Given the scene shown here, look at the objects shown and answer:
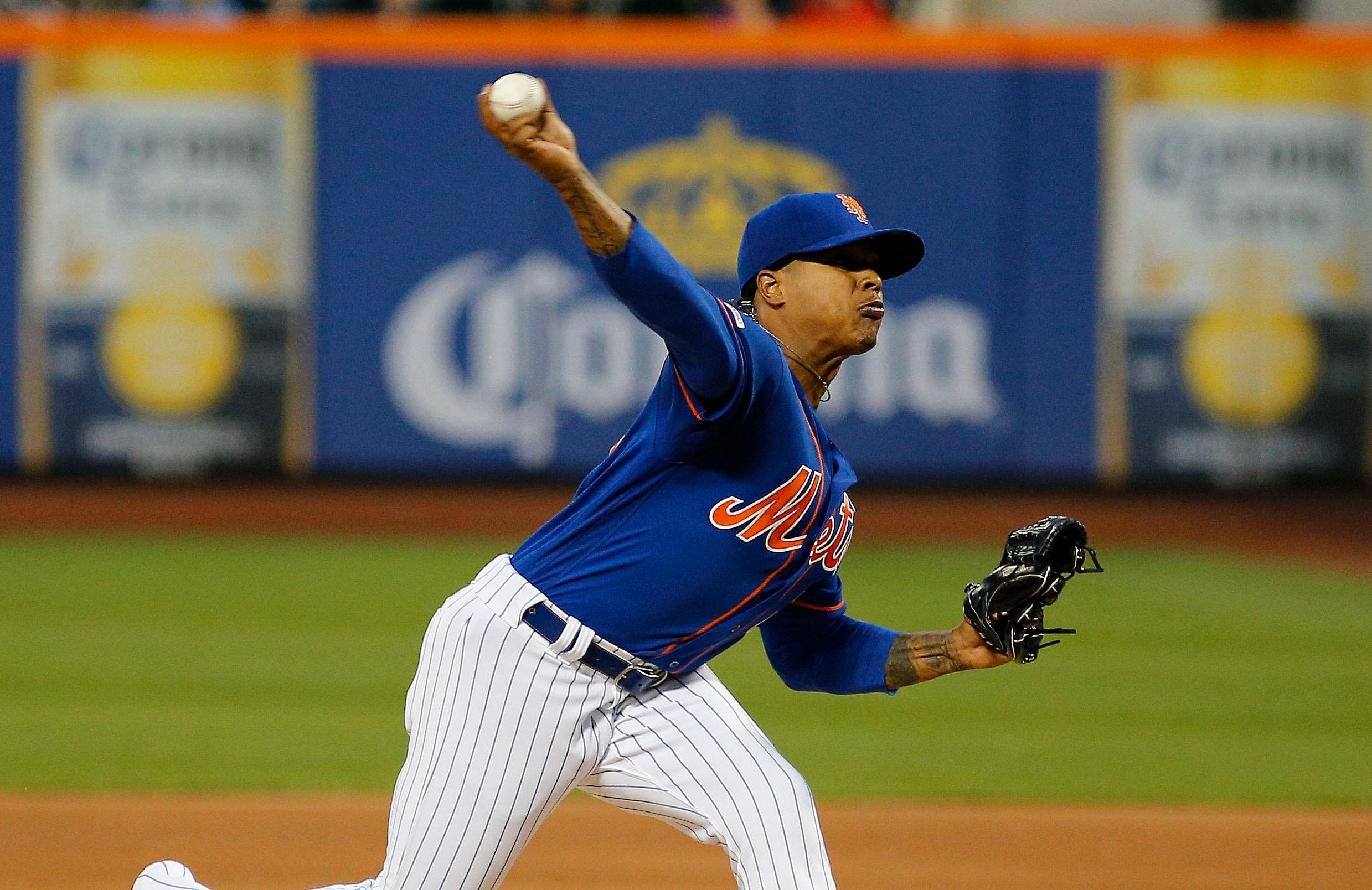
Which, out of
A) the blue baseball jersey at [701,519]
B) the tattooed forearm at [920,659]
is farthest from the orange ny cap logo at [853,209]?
the tattooed forearm at [920,659]

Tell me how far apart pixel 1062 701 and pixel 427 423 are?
21.4 feet

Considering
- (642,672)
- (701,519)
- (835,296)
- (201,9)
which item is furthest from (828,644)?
(201,9)

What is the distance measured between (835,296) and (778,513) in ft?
1.30

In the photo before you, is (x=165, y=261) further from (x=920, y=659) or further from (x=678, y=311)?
(x=678, y=311)

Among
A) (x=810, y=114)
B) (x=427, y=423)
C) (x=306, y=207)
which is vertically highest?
(x=810, y=114)

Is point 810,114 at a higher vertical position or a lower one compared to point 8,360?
higher

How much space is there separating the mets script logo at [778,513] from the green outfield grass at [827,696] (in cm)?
335

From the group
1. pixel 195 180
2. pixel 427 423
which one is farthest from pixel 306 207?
pixel 427 423

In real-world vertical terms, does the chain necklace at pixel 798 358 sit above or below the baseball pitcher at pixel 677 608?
above

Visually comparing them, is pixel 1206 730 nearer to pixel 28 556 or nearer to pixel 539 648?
pixel 539 648

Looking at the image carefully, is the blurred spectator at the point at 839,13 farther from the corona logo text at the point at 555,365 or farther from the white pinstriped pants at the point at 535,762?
the white pinstriped pants at the point at 535,762

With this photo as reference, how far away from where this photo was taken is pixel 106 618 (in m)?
9.04

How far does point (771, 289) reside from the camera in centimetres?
293

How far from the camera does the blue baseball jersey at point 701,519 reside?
2.71 m
